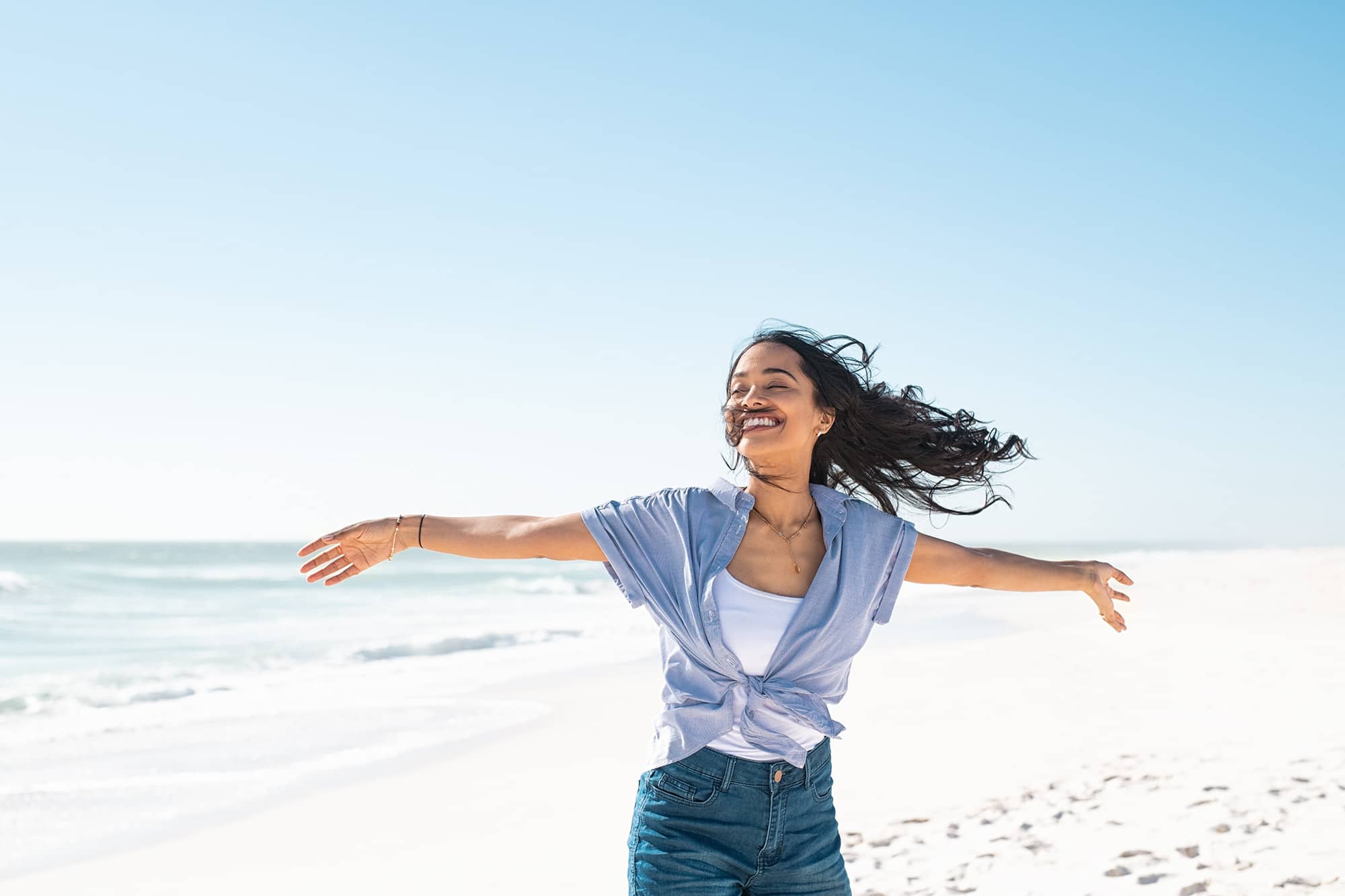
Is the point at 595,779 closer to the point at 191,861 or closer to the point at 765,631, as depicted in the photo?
the point at 191,861

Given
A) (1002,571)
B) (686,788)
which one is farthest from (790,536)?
(686,788)

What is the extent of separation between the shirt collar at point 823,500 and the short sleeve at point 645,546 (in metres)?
0.13

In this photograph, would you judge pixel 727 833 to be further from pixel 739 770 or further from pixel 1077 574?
pixel 1077 574

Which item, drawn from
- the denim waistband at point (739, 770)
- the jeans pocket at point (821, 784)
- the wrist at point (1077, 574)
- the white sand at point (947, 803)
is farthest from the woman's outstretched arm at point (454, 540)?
the white sand at point (947, 803)

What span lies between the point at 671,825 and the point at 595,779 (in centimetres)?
492

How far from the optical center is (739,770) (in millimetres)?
2730

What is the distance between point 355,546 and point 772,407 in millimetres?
1307

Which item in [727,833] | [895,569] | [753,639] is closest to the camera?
[727,833]

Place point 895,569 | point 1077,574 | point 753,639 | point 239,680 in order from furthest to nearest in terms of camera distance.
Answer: point 239,680
point 1077,574
point 895,569
point 753,639

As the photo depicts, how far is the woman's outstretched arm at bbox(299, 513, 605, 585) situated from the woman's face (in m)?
0.57

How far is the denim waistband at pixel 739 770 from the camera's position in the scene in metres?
2.72

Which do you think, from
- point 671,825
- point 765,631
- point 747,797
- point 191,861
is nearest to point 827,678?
point 765,631

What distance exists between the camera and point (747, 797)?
2.71 meters

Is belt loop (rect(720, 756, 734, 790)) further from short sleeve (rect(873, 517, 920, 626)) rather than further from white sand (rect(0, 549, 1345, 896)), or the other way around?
white sand (rect(0, 549, 1345, 896))
